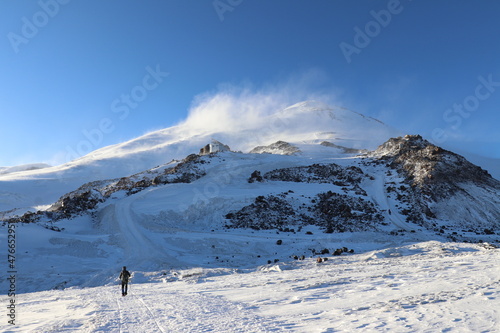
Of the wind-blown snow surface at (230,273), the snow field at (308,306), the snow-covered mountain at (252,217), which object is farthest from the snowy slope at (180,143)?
the snow field at (308,306)

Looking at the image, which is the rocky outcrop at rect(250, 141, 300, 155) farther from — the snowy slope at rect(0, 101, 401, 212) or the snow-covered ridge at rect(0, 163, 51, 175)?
the snow-covered ridge at rect(0, 163, 51, 175)

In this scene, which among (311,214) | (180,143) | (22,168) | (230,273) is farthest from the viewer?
(22,168)

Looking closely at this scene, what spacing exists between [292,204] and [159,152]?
9244 centimetres

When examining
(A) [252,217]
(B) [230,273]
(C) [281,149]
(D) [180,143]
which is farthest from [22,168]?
(B) [230,273]

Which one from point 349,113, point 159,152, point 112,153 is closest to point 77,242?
point 159,152

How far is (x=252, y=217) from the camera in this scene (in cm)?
3344

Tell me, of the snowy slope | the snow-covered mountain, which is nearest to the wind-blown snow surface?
the snow-covered mountain

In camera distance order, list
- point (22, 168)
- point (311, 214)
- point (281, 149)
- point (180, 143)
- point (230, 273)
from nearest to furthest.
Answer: point (230, 273) → point (311, 214) → point (281, 149) → point (180, 143) → point (22, 168)

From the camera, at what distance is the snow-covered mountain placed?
2167 centimetres

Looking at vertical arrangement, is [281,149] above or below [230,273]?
above

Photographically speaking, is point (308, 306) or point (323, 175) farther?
point (323, 175)

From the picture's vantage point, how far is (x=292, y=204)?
36.9m

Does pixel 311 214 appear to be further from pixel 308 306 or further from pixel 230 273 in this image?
pixel 308 306

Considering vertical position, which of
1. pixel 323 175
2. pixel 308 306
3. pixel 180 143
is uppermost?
pixel 180 143
